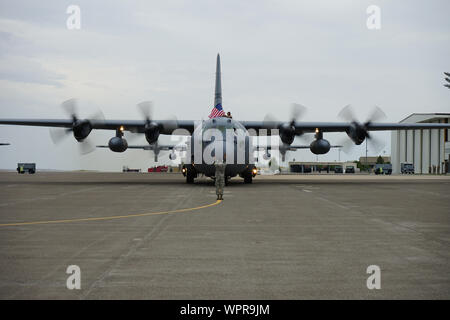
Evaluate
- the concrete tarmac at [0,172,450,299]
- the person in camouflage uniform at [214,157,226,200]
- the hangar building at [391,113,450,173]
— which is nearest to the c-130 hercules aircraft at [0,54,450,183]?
the person in camouflage uniform at [214,157,226,200]

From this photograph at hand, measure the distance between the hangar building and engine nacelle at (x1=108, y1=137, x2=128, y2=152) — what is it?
75.1 meters

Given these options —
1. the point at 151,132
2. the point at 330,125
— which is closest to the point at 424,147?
the point at 330,125

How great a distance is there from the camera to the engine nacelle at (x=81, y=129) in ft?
110

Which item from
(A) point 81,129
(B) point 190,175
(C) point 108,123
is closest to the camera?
(B) point 190,175

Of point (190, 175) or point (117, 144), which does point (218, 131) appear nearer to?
point (190, 175)

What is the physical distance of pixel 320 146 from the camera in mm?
35375

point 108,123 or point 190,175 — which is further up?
point 108,123

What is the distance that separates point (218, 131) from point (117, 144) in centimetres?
1045

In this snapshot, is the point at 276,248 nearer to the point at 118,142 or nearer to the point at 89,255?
the point at 89,255

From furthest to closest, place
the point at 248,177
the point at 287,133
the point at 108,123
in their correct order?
the point at 287,133 → the point at 108,123 → the point at 248,177

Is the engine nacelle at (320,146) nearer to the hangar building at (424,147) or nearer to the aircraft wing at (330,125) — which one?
the aircraft wing at (330,125)

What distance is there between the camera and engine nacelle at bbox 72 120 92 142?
33625 mm

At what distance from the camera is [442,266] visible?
661 centimetres
